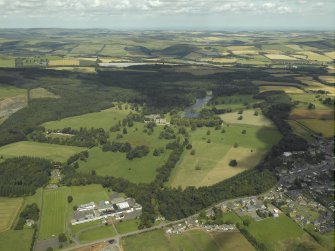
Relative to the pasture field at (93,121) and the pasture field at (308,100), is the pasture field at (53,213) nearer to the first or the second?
the pasture field at (93,121)

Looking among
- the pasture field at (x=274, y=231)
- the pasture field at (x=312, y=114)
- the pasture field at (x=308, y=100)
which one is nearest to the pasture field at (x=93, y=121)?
the pasture field at (x=312, y=114)

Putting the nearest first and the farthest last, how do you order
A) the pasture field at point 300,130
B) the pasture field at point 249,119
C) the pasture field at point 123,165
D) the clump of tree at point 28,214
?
the clump of tree at point 28,214, the pasture field at point 123,165, the pasture field at point 300,130, the pasture field at point 249,119

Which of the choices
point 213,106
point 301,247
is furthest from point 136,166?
point 213,106

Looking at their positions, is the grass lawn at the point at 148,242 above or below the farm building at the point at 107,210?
below

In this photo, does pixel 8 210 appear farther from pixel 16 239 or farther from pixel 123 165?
pixel 123 165

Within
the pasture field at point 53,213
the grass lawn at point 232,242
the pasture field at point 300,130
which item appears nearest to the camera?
the grass lawn at point 232,242

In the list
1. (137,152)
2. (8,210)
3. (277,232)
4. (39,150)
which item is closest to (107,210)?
(8,210)

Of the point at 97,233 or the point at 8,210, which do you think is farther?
the point at 8,210

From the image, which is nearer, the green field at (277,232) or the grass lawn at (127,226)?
the green field at (277,232)
